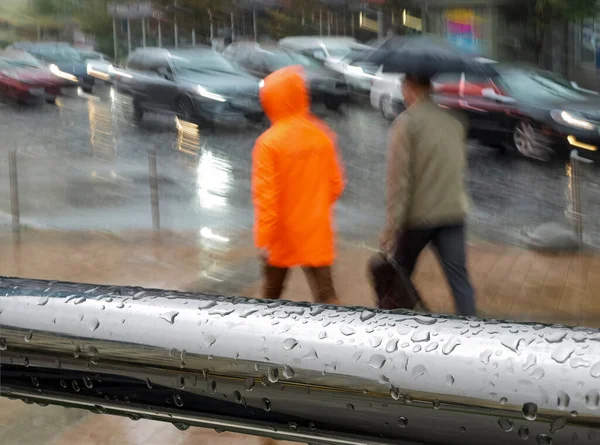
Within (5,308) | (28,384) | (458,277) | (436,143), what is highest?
(5,308)

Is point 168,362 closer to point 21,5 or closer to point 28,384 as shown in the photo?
point 28,384

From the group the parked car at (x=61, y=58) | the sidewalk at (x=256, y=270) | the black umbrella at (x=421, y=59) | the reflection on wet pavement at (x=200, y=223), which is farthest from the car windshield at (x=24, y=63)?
the black umbrella at (x=421, y=59)

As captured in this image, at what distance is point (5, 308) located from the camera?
113 centimetres

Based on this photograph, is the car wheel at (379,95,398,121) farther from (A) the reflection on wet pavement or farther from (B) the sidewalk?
(B) the sidewalk

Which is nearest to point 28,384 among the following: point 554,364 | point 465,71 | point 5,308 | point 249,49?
point 5,308

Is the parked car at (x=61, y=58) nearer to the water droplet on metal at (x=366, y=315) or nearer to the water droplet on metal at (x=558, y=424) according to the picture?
the water droplet on metal at (x=366, y=315)

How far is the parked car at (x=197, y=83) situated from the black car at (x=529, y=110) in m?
4.69

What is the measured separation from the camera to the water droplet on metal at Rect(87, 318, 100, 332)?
1082mm

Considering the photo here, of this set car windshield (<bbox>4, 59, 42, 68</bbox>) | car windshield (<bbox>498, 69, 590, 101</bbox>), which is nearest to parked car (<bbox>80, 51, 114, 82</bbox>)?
car windshield (<bbox>4, 59, 42, 68</bbox>)

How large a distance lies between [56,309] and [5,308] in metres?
0.07

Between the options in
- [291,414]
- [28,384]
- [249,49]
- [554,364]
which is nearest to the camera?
[554,364]

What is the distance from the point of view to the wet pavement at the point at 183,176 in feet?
31.6

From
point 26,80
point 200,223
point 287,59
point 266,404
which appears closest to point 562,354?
point 266,404

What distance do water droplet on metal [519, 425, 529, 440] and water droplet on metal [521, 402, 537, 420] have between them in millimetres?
15
